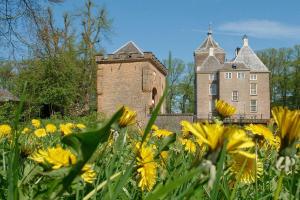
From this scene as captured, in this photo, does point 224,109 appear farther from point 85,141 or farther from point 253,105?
point 253,105

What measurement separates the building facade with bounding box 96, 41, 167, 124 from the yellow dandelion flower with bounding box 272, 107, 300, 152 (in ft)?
103

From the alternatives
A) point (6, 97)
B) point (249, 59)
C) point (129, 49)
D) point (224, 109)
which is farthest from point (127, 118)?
point (249, 59)

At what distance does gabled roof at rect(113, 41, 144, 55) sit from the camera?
110ft

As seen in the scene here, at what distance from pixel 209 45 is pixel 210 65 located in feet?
14.8

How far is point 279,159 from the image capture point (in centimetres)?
37

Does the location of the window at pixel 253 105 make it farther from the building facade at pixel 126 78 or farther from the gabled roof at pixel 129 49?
the gabled roof at pixel 129 49

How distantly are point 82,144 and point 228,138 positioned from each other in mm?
108

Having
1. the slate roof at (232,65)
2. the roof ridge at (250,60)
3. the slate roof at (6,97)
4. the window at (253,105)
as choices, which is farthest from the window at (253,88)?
the slate roof at (6,97)

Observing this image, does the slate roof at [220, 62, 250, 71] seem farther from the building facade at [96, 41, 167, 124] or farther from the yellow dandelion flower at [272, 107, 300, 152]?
the yellow dandelion flower at [272, 107, 300, 152]

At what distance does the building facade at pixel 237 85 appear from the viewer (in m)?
39.6

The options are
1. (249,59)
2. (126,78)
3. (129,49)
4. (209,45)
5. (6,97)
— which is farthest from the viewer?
(209,45)

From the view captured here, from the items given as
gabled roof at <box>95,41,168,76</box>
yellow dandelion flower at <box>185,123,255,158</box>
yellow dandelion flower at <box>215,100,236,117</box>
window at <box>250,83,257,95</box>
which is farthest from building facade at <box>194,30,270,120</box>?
yellow dandelion flower at <box>185,123,255,158</box>

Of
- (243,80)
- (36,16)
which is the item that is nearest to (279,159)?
(36,16)

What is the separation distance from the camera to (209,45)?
150ft
